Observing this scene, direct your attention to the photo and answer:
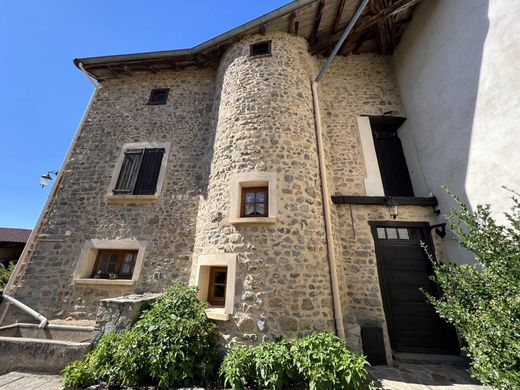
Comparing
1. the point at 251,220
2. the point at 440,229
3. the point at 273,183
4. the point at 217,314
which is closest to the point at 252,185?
the point at 273,183

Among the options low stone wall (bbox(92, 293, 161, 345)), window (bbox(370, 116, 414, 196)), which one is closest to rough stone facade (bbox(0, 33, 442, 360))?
window (bbox(370, 116, 414, 196))

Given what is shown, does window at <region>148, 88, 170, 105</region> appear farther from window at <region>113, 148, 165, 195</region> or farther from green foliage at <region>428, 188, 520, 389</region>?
green foliage at <region>428, 188, 520, 389</region>

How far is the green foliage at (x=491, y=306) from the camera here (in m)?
2.30

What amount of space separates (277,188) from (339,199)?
1.77 meters

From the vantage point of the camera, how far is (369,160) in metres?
5.99

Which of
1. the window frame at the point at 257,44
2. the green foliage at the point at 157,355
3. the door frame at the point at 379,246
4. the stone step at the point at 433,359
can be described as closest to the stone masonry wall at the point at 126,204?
the green foliage at the point at 157,355

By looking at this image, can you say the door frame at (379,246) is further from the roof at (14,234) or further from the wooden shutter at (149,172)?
the roof at (14,234)

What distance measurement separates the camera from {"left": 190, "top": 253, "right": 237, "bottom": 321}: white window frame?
3.79 m

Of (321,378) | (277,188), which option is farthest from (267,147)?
(321,378)

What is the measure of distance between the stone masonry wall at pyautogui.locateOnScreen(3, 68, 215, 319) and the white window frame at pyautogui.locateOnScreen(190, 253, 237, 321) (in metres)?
0.82

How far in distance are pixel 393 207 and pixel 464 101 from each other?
2670 millimetres

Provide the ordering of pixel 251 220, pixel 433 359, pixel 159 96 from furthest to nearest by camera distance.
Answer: pixel 159 96 < pixel 251 220 < pixel 433 359

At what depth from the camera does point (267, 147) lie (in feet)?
15.7

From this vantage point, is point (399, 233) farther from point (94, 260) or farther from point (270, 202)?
point (94, 260)
